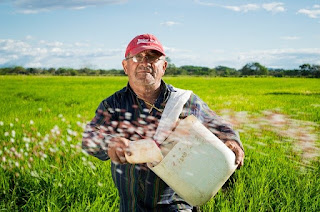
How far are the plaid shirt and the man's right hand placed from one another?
0.21 metres

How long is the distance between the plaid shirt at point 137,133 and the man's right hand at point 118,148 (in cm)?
21

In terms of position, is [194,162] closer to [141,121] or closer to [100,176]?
[141,121]

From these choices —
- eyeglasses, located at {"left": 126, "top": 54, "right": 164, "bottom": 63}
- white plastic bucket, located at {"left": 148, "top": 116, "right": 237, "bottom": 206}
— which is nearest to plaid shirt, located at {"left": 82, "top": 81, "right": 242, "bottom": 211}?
eyeglasses, located at {"left": 126, "top": 54, "right": 164, "bottom": 63}

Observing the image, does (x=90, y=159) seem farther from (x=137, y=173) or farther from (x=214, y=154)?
(x=214, y=154)

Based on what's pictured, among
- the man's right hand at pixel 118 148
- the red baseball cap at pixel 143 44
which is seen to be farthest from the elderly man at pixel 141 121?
the man's right hand at pixel 118 148

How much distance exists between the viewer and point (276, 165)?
3199 mm

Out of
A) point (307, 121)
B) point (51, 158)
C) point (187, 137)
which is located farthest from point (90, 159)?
point (307, 121)

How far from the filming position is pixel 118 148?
5.33 ft

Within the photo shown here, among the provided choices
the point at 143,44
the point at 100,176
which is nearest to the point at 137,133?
the point at 143,44

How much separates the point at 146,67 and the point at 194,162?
67 centimetres

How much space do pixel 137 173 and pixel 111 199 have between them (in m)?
0.83

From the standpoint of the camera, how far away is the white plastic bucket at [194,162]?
1.59 metres

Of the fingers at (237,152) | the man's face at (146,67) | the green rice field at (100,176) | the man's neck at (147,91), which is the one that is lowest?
the green rice field at (100,176)

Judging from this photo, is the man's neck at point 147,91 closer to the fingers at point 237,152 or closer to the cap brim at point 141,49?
the cap brim at point 141,49
